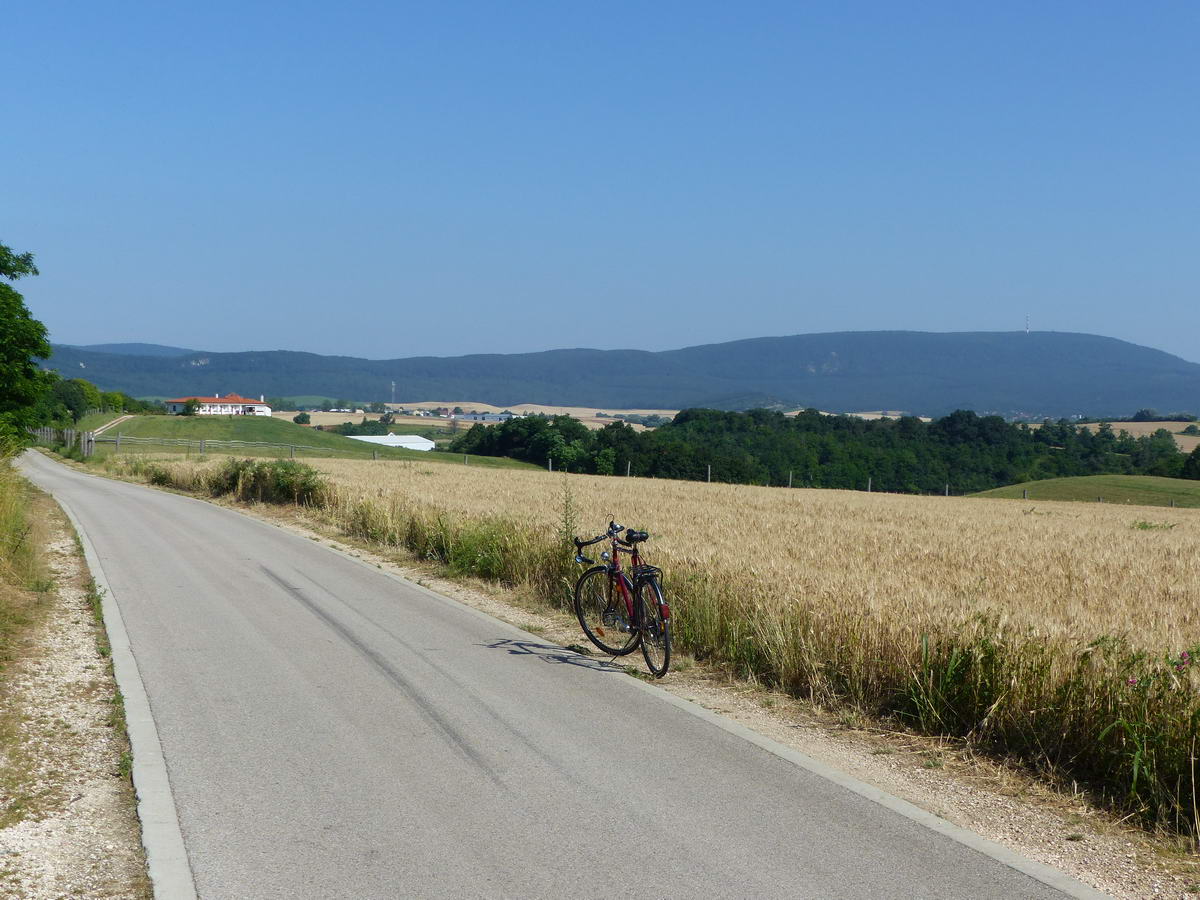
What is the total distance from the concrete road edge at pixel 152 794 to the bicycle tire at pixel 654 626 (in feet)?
13.2

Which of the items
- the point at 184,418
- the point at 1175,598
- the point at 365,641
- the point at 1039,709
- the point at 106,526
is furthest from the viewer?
the point at 184,418

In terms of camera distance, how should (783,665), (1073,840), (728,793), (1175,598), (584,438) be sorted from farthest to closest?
1. (584,438)
2. (1175,598)
3. (783,665)
4. (728,793)
5. (1073,840)

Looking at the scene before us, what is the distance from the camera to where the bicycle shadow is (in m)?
9.59

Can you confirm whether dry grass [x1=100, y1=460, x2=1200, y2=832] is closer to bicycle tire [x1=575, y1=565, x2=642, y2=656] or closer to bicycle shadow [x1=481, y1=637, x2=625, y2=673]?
bicycle tire [x1=575, y1=565, x2=642, y2=656]

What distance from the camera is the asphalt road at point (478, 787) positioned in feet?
16.2

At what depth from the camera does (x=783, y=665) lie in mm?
8742

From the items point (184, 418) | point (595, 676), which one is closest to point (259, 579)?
point (595, 676)

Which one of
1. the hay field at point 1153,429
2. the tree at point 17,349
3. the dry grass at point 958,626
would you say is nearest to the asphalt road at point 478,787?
the dry grass at point 958,626

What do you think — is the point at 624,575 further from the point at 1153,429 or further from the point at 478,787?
the point at 1153,429

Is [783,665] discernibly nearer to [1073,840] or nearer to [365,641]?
[1073,840]

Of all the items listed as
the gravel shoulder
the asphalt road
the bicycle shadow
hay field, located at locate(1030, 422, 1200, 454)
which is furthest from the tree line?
the gravel shoulder

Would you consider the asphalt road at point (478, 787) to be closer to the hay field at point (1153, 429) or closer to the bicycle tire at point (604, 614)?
the bicycle tire at point (604, 614)

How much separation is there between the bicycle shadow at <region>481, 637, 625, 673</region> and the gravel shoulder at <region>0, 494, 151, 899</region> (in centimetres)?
347

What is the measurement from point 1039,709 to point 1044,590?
517 centimetres
